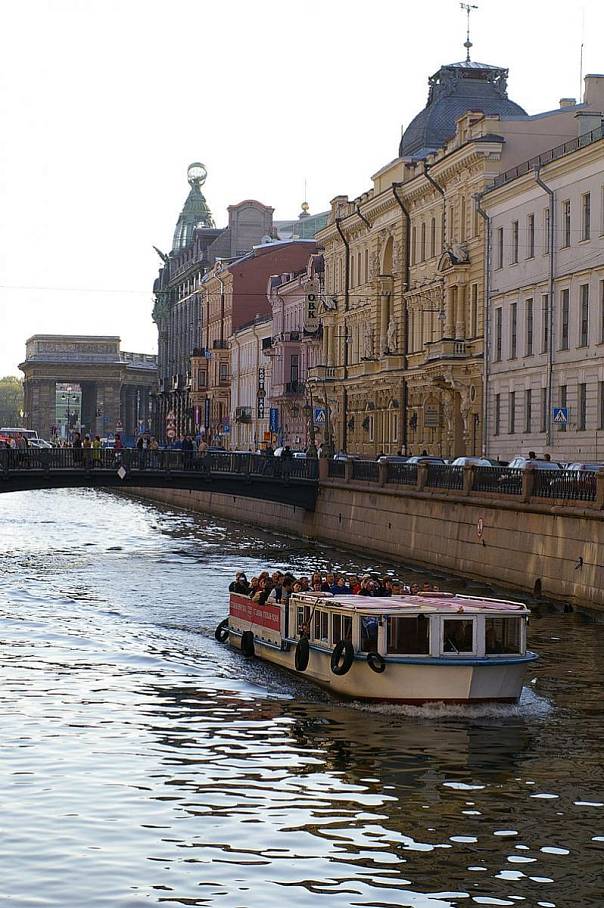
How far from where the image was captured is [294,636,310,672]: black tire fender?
94.4 ft

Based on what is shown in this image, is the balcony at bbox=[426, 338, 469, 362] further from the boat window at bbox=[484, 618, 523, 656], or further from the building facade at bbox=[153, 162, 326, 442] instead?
the building facade at bbox=[153, 162, 326, 442]

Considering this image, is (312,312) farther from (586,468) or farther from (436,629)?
(436,629)

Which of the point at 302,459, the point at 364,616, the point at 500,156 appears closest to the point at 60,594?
the point at 364,616

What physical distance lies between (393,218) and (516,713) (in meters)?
51.7

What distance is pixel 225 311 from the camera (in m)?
128

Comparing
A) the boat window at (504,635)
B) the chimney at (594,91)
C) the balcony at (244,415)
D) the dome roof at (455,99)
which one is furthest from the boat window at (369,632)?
the balcony at (244,415)

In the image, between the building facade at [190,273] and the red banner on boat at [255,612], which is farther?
the building facade at [190,273]

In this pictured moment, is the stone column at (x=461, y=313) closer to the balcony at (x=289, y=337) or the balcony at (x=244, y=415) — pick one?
the balcony at (x=289, y=337)

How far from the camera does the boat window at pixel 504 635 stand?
26.6 metres

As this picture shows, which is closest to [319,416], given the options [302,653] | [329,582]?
[329,582]

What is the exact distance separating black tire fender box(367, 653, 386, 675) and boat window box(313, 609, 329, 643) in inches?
77.1

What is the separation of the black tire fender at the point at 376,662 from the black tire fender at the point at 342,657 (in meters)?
0.41

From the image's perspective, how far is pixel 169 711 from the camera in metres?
25.9

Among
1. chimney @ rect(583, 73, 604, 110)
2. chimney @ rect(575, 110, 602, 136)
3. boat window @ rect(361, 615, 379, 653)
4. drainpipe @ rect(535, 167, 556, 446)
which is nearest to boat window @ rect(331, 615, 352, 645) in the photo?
boat window @ rect(361, 615, 379, 653)
